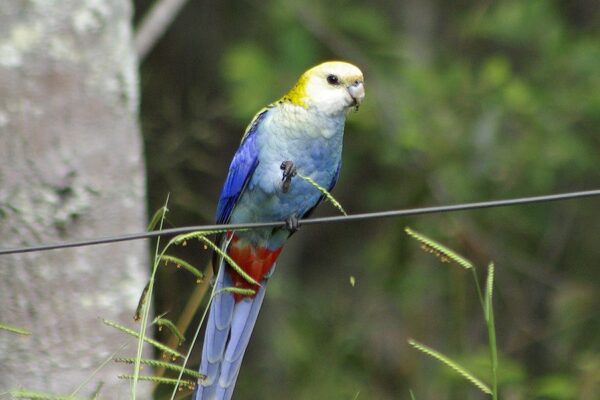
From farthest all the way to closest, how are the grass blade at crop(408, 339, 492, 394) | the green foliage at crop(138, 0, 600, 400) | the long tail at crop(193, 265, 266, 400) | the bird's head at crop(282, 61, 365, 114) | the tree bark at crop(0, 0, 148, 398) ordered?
the green foliage at crop(138, 0, 600, 400)
the tree bark at crop(0, 0, 148, 398)
the bird's head at crop(282, 61, 365, 114)
the long tail at crop(193, 265, 266, 400)
the grass blade at crop(408, 339, 492, 394)

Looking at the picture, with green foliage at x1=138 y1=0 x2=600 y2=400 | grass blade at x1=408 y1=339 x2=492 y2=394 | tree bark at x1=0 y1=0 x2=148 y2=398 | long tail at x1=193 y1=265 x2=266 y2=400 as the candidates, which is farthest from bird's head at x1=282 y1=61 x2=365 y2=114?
green foliage at x1=138 y1=0 x2=600 y2=400

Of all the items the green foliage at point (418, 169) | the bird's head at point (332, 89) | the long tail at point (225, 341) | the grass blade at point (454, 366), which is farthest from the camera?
the green foliage at point (418, 169)

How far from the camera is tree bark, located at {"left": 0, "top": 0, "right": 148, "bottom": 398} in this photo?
425 cm

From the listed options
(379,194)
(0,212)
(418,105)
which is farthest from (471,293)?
(0,212)

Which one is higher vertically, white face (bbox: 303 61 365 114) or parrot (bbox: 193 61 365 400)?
white face (bbox: 303 61 365 114)

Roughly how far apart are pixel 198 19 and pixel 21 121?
12.2 feet

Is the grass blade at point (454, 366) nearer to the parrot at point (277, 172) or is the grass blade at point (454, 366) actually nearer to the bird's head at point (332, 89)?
the parrot at point (277, 172)

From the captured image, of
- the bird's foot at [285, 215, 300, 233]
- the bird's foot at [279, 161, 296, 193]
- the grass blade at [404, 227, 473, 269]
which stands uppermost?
the grass blade at [404, 227, 473, 269]

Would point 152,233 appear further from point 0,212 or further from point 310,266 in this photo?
point 310,266

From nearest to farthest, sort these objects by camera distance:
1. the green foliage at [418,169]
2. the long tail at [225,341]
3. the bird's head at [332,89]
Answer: the long tail at [225,341], the bird's head at [332,89], the green foliage at [418,169]

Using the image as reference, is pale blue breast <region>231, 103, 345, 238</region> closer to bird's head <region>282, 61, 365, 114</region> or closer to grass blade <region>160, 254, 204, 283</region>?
bird's head <region>282, 61, 365, 114</region>

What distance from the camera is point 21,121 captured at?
13.9 ft

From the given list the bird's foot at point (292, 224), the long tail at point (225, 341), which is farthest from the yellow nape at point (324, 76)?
the long tail at point (225, 341)

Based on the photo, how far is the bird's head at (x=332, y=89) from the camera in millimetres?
4012
